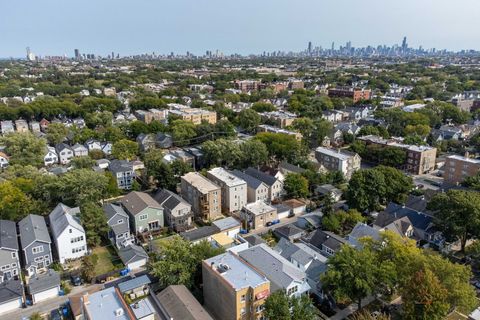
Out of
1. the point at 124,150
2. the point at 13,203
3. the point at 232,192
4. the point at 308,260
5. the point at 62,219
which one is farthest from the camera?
the point at 124,150

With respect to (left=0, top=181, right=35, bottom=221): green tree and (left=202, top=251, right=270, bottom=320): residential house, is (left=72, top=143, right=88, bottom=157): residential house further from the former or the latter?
(left=202, top=251, right=270, bottom=320): residential house

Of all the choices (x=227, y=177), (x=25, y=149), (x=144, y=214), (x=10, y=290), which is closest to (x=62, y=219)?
(x=144, y=214)

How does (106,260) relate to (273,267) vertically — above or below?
Result: below

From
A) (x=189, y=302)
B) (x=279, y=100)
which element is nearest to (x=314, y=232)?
(x=189, y=302)

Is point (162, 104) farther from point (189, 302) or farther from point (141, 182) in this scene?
point (189, 302)

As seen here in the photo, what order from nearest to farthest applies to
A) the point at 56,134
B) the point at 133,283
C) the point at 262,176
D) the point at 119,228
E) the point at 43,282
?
the point at 133,283
the point at 43,282
the point at 119,228
the point at 262,176
the point at 56,134

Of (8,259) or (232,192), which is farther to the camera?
(232,192)

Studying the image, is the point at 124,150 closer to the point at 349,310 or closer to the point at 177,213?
the point at 177,213

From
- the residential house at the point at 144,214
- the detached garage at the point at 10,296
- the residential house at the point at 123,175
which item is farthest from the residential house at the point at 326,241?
the residential house at the point at 123,175
